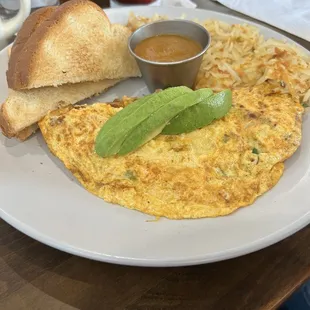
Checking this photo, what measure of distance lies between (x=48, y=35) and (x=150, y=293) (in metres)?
1.21

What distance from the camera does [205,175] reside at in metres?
1.47

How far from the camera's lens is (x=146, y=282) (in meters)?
1.34

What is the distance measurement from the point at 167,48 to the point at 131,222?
3.31 ft

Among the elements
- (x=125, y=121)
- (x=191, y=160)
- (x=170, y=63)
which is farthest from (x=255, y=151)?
(x=170, y=63)

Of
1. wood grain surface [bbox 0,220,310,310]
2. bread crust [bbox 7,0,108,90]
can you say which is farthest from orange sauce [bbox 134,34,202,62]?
wood grain surface [bbox 0,220,310,310]

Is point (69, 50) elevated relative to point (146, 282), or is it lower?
elevated

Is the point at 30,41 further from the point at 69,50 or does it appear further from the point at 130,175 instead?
the point at 130,175

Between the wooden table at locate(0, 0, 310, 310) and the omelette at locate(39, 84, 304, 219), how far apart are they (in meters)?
0.20

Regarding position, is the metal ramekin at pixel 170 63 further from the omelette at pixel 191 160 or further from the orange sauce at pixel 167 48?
the omelette at pixel 191 160

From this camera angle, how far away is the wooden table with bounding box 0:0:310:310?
1288 mm

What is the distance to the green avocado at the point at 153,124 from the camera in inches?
60.4

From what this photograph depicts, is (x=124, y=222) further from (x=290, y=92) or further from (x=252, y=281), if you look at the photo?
(x=290, y=92)

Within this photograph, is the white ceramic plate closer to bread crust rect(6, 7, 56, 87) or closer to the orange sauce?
bread crust rect(6, 7, 56, 87)

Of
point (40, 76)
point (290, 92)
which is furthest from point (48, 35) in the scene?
point (290, 92)
